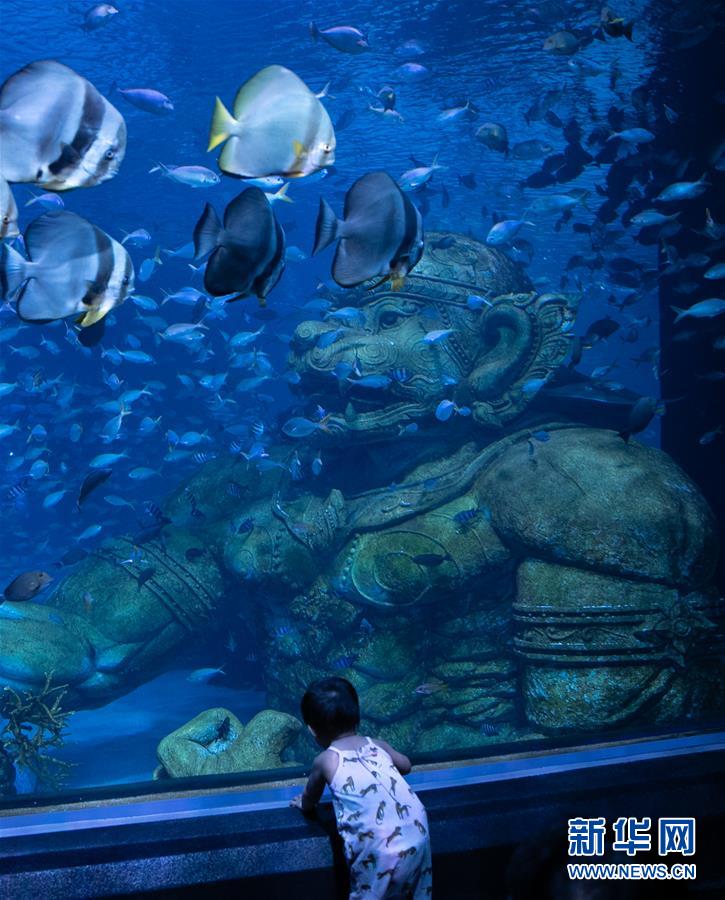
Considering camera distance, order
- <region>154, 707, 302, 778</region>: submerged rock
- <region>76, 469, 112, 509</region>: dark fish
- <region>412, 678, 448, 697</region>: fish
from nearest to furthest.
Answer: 1. <region>154, 707, 302, 778</region>: submerged rock
2. <region>76, 469, 112, 509</region>: dark fish
3. <region>412, 678, 448, 697</region>: fish

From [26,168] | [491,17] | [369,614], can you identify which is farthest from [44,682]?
[491,17]

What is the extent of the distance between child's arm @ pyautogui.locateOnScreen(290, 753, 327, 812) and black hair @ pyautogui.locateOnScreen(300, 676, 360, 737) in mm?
133

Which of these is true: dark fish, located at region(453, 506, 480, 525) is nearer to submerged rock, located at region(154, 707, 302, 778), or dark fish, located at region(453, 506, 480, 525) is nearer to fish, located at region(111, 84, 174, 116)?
submerged rock, located at region(154, 707, 302, 778)

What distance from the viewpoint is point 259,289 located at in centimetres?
221

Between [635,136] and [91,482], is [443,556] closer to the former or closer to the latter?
[91,482]

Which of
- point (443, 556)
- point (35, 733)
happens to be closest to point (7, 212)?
point (443, 556)

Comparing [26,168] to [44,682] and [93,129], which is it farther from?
[44,682]

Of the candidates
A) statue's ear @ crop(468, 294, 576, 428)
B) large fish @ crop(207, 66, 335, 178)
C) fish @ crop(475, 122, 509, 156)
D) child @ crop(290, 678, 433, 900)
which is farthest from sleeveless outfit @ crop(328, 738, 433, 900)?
fish @ crop(475, 122, 509, 156)

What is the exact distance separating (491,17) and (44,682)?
738 inches

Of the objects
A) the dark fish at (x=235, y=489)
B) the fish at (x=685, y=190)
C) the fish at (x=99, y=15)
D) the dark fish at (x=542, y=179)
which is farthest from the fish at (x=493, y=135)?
the dark fish at (x=235, y=489)

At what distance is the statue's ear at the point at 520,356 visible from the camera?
316 inches

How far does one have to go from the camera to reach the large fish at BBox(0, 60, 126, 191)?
6.43ft

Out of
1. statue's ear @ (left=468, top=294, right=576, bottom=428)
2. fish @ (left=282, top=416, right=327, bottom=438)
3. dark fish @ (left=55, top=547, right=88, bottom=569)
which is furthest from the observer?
dark fish @ (left=55, top=547, right=88, bottom=569)

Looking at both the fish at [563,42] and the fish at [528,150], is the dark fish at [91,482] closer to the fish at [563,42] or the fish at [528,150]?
the fish at [563,42]
